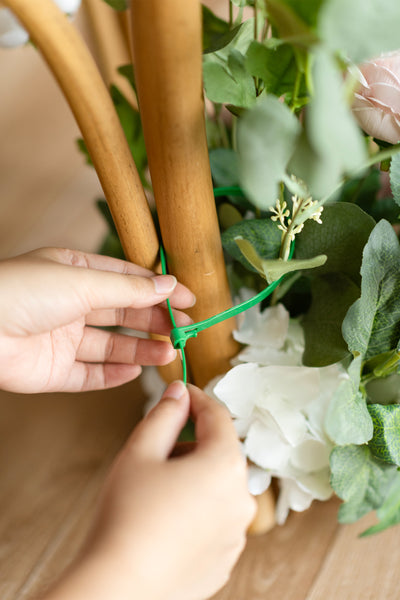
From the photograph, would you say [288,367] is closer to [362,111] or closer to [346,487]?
[346,487]

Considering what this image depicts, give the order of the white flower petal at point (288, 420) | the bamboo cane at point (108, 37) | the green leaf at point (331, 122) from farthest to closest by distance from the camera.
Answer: the bamboo cane at point (108, 37), the white flower petal at point (288, 420), the green leaf at point (331, 122)

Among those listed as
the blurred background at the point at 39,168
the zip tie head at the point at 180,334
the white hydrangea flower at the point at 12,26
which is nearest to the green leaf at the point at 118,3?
the white hydrangea flower at the point at 12,26

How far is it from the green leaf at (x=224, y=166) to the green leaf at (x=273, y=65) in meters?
0.17

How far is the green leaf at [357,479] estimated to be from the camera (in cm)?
41

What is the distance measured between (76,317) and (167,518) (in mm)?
166

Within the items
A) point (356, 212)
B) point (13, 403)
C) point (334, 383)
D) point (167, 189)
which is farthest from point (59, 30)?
point (13, 403)

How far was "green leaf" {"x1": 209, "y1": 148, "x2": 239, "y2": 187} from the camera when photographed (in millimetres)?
491

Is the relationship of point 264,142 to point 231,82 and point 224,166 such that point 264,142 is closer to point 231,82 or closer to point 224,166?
point 231,82

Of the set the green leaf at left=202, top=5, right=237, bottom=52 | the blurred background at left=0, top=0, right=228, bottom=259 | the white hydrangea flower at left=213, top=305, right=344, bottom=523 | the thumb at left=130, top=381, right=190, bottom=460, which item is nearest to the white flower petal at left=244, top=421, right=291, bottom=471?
the white hydrangea flower at left=213, top=305, right=344, bottom=523

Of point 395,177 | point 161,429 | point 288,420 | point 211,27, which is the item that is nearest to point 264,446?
point 288,420

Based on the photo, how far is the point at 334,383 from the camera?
448 mm

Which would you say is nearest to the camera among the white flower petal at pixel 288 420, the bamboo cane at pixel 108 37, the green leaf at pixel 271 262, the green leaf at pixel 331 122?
the green leaf at pixel 331 122

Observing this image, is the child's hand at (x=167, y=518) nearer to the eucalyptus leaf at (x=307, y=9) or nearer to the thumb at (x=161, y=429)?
the thumb at (x=161, y=429)

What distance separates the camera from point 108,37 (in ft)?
2.72
